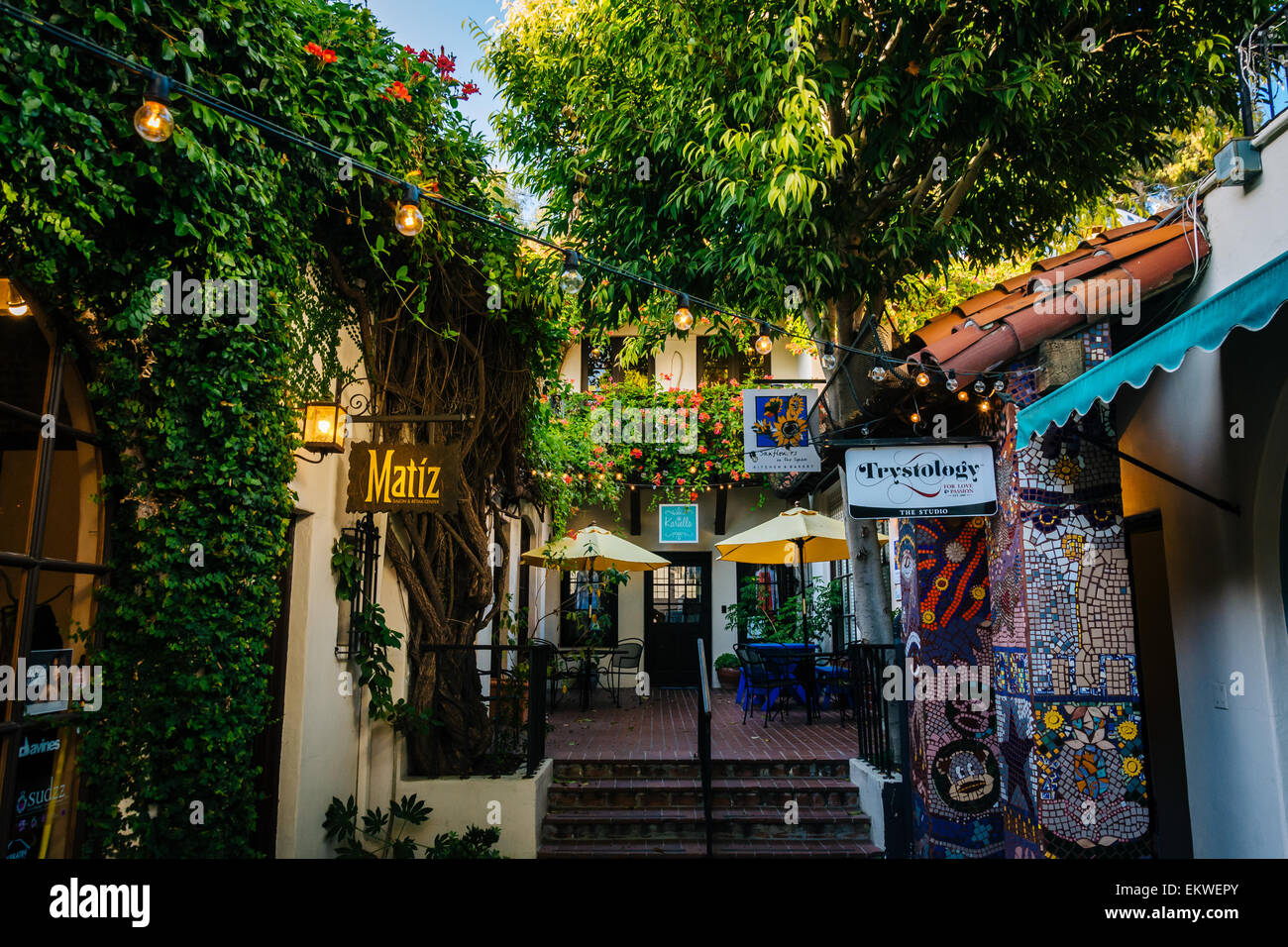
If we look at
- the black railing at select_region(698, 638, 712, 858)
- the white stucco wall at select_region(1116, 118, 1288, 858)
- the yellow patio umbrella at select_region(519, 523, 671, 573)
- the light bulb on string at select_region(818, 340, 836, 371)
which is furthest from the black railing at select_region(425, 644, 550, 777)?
the white stucco wall at select_region(1116, 118, 1288, 858)

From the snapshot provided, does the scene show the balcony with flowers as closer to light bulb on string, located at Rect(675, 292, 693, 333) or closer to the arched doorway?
light bulb on string, located at Rect(675, 292, 693, 333)

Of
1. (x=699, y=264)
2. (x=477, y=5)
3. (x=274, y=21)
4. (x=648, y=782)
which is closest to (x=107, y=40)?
(x=274, y=21)

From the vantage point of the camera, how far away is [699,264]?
6258 millimetres

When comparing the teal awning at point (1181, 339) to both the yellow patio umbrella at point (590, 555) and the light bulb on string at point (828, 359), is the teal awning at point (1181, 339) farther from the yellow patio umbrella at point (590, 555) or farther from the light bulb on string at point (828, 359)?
the yellow patio umbrella at point (590, 555)

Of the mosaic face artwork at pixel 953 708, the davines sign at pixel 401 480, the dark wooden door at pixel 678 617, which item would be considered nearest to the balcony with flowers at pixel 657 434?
the dark wooden door at pixel 678 617

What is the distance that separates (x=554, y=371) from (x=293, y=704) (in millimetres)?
4046

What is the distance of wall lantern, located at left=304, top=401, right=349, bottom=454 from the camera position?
15.1 feet

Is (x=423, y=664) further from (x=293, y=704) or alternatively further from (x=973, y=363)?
(x=973, y=363)

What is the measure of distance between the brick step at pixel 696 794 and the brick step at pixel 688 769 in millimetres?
261

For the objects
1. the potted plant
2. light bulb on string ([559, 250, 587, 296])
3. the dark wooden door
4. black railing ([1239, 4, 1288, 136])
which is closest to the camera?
black railing ([1239, 4, 1288, 136])

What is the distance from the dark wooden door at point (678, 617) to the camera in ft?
47.7

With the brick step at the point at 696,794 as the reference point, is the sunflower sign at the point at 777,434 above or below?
above

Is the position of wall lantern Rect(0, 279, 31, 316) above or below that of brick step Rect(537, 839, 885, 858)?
above

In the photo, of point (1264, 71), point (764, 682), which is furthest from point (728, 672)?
point (1264, 71)
